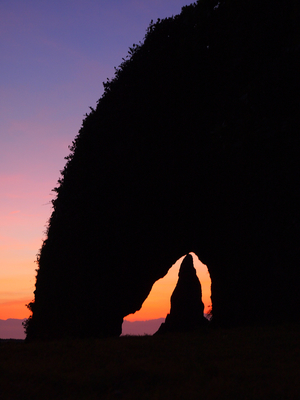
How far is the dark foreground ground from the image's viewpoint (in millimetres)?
6480

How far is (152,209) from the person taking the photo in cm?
2019

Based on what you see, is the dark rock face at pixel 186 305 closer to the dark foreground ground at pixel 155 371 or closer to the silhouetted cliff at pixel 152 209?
the silhouetted cliff at pixel 152 209

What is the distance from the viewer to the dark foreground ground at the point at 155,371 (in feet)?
21.3

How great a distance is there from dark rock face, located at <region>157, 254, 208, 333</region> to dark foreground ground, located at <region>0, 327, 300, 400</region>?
1875 centimetres

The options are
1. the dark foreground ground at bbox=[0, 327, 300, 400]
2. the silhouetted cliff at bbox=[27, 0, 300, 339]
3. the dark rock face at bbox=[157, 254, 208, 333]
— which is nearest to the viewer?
the dark foreground ground at bbox=[0, 327, 300, 400]

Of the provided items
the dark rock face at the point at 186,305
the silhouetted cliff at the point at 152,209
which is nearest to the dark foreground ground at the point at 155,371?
the silhouetted cliff at the point at 152,209

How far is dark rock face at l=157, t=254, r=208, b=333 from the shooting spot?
94.6 ft

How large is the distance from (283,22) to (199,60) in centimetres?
855

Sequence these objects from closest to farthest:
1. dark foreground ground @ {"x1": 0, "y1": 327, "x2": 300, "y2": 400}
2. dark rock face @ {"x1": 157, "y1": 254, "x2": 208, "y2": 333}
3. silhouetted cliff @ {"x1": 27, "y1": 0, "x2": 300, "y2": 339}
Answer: dark foreground ground @ {"x1": 0, "y1": 327, "x2": 300, "y2": 400} → silhouetted cliff @ {"x1": 27, "y1": 0, "x2": 300, "y2": 339} → dark rock face @ {"x1": 157, "y1": 254, "x2": 208, "y2": 333}

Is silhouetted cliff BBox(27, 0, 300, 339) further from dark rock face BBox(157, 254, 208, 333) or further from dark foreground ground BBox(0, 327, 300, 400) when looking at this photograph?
dark foreground ground BBox(0, 327, 300, 400)

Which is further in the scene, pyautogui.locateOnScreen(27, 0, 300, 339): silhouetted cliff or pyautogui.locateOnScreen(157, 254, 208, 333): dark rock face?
pyautogui.locateOnScreen(157, 254, 208, 333): dark rock face

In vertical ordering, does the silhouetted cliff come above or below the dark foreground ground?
above

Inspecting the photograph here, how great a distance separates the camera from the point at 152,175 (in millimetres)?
19734

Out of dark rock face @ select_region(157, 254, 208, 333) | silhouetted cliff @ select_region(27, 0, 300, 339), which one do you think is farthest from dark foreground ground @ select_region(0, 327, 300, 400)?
dark rock face @ select_region(157, 254, 208, 333)
